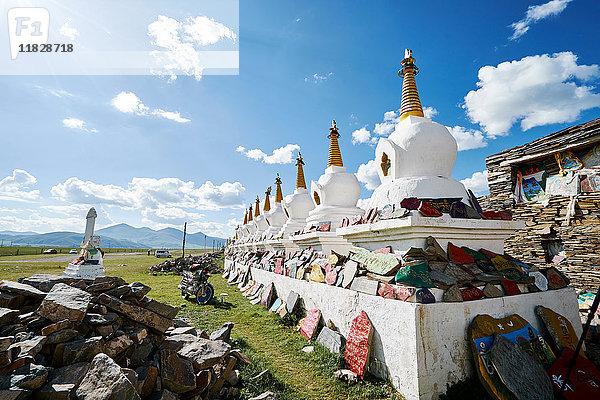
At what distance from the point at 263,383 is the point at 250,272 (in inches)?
349

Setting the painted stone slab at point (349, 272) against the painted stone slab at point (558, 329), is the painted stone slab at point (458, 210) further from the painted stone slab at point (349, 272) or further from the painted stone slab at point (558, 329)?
the painted stone slab at point (349, 272)

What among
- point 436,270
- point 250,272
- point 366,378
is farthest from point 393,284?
point 250,272

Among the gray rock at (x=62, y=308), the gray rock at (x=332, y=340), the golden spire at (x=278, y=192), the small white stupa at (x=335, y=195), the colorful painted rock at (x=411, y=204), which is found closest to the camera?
the gray rock at (x=62, y=308)

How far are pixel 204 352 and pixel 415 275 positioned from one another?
2795 mm

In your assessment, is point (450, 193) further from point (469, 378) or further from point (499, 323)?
point (469, 378)

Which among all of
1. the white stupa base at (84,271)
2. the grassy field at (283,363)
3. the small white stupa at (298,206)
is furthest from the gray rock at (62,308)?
the white stupa base at (84,271)

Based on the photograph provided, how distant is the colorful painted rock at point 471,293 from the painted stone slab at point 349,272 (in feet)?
→ 5.34

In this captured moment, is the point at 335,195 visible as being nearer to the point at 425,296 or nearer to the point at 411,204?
the point at 411,204

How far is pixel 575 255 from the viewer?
8281 millimetres

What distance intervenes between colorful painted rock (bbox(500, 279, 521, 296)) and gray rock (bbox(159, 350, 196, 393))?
4108 millimetres

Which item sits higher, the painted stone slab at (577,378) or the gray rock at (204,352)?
the gray rock at (204,352)

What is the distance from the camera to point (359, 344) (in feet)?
13.3

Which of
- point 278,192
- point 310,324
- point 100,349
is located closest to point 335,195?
point 310,324

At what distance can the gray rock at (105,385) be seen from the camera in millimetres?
2279
